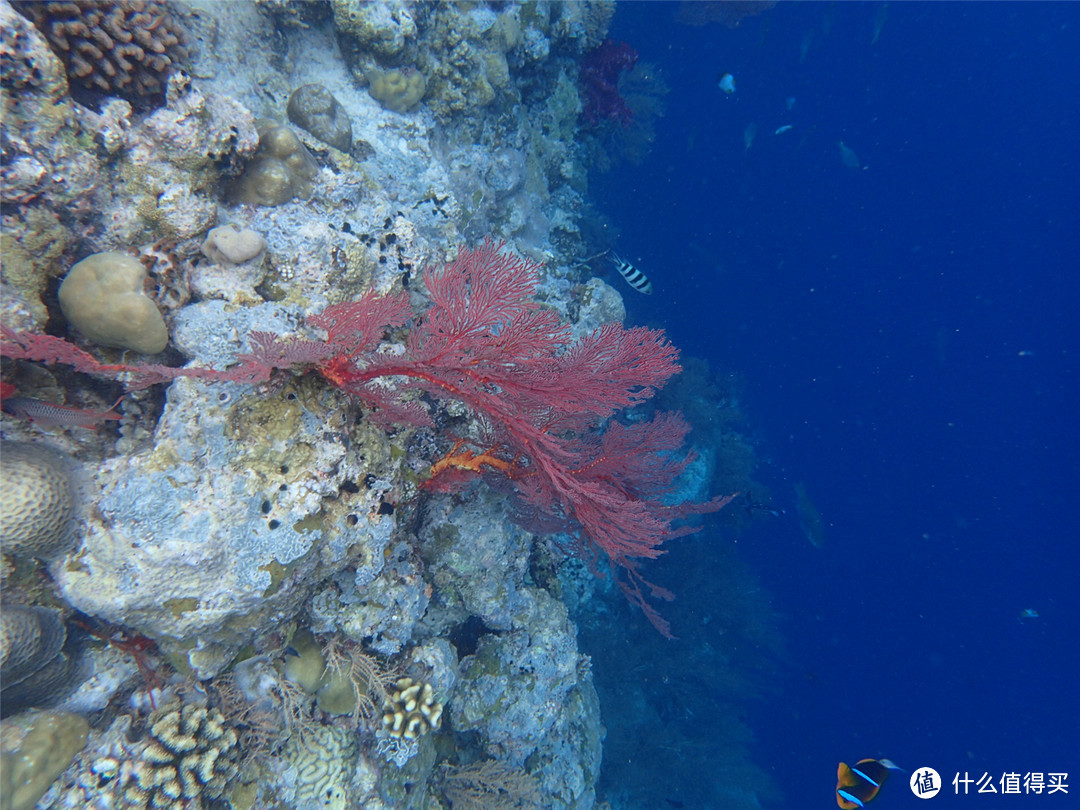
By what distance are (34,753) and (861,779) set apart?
650cm

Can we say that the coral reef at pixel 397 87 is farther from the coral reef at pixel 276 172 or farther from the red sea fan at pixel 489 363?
the red sea fan at pixel 489 363

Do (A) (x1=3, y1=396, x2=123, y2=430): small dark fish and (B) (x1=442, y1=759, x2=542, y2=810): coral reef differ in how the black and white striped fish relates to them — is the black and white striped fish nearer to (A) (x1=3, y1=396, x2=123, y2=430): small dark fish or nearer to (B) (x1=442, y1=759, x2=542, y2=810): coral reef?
(A) (x1=3, y1=396, x2=123, y2=430): small dark fish

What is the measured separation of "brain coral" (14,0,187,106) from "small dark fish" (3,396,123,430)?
1799 mm

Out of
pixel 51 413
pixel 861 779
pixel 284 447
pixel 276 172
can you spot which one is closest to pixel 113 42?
pixel 276 172

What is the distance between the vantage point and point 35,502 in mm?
2082

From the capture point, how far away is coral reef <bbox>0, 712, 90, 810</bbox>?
84.6 inches

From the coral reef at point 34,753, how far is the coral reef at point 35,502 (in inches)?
33.0

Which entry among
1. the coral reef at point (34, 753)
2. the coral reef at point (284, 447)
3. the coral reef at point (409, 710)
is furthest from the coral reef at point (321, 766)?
the coral reef at point (34, 753)

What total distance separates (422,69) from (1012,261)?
98.0ft

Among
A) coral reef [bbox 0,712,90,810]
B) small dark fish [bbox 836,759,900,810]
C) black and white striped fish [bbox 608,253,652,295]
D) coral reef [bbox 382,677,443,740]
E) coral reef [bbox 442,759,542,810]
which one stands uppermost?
black and white striped fish [bbox 608,253,652,295]

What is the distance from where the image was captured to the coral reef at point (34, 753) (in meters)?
2.15

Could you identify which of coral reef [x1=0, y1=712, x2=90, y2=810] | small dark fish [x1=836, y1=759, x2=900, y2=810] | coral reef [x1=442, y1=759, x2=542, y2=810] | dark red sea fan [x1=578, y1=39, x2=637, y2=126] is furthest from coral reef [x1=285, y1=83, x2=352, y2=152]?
small dark fish [x1=836, y1=759, x2=900, y2=810]

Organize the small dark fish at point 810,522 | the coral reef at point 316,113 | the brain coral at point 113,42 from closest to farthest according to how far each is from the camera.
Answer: the brain coral at point 113,42
the coral reef at point 316,113
the small dark fish at point 810,522

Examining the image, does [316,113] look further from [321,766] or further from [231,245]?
[321,766]
